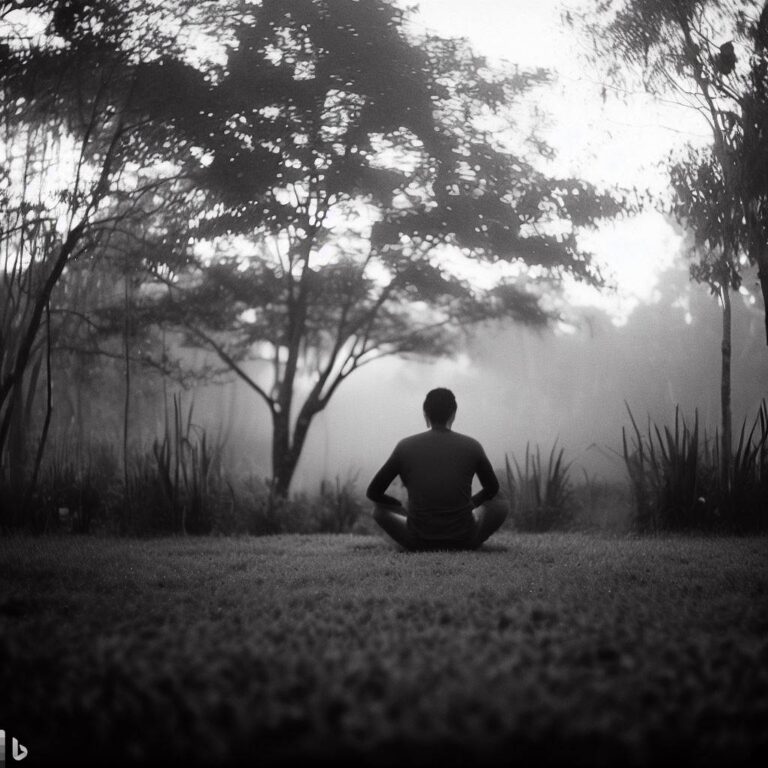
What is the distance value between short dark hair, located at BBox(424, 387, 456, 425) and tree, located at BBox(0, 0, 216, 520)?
163 inches

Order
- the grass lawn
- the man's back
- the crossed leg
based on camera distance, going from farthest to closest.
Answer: the crossed leg < the man's back < the grass lawn

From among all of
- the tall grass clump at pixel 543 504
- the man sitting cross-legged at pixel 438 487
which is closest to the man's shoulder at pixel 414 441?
the man sitting cross-legged at pixel 438 487

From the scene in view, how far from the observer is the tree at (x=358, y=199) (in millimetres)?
6992

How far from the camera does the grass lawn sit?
1325mm

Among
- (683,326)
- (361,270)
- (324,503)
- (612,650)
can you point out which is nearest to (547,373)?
(683,326)

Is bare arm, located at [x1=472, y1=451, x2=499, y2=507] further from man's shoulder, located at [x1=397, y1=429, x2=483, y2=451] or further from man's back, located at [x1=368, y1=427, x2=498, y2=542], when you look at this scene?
man's shoulder, located at [x1=397, y1=429, x2=483, y2=451]

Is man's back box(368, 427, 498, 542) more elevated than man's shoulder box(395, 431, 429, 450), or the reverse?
man's shoulder box(395, 431, 429, 450)

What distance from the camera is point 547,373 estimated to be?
30422mm

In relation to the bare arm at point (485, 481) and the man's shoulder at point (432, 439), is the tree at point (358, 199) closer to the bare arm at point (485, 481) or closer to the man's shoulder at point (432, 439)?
the man's shoulder at point (432, 439)

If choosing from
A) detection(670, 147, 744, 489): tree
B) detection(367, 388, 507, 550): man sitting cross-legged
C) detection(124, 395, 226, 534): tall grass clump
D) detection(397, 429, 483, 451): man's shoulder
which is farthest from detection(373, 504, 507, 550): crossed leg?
detection(670, 147, 744, 489): tree

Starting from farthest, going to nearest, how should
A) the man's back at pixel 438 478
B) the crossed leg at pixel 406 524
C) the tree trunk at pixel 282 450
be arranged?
the tree trunk at pixel 282 450 → the crossed leg at pixel 406 524 → the man's back at pixel 438 478

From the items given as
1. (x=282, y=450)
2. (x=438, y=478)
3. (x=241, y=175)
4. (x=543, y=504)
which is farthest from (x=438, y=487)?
(x=282, y=450)

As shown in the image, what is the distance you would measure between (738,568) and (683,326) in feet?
62.4

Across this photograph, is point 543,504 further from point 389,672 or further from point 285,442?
point 389,672
